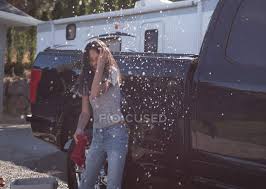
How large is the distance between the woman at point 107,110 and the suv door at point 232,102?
0.65m

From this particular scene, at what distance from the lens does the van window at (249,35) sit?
3746 mm

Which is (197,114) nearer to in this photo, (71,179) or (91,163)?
(91,163)

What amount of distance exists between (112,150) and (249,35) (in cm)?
138

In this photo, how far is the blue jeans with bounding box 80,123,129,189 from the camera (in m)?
4.40

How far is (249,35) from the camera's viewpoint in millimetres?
3855

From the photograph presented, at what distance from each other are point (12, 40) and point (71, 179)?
1631 cm

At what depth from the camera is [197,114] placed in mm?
3988

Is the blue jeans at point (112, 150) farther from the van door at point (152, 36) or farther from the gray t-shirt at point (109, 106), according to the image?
the van door at point (152, 36)

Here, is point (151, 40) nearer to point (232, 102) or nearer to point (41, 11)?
point (232, 102)

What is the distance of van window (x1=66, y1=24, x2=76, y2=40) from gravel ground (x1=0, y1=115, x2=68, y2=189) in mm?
2042

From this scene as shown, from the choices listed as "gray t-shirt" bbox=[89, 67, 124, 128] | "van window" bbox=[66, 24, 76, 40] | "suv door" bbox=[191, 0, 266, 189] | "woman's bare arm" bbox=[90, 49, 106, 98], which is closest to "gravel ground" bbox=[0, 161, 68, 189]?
"gray t-shirt" bbox=[89, 67, 124, 128]

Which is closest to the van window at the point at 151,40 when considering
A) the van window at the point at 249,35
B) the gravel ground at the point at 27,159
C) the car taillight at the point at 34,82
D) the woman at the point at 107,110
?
the gravel ground at the point at 27,159

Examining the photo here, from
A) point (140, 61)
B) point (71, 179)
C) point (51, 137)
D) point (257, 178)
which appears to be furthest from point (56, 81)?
point (257, 178)

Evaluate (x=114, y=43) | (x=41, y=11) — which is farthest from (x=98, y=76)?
(x=41, y=11)
